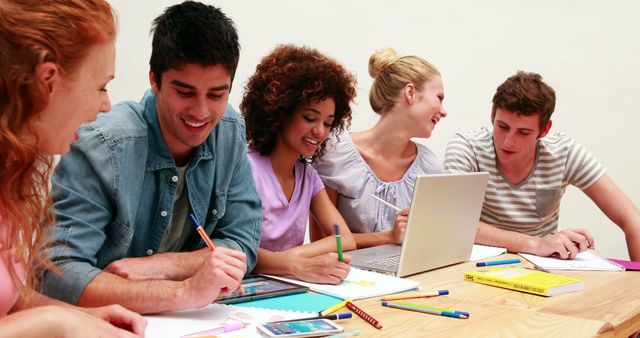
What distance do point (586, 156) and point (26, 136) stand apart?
2.05 meters

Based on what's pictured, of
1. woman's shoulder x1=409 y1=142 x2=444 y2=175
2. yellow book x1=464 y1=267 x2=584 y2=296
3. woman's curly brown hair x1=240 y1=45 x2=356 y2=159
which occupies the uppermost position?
woman's curly brown hair x1=240 y1=45 x2=356 y2=159

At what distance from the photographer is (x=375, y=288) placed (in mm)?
1577

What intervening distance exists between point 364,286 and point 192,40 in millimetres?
658

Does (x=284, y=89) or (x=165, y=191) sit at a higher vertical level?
(x=284, y=89)

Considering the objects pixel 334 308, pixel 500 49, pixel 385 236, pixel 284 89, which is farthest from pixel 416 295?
pixel 500 49

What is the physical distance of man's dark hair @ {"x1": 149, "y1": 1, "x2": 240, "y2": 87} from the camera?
1474 millimetres

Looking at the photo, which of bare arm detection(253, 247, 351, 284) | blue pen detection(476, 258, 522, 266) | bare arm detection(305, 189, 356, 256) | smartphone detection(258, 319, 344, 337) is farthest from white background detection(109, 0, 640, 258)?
smartphone detection(258, 319, 344, 337)

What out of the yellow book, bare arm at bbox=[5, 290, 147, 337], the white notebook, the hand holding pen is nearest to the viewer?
bare arm at bbox=[5, 290, 147, 337]

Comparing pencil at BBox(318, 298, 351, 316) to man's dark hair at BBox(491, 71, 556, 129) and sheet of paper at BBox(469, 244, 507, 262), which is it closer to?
sheet of paper at BBox(469, 244, 507, 262)

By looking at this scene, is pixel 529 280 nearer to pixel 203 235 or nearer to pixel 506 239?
pixel 506 239

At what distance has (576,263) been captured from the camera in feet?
6.63

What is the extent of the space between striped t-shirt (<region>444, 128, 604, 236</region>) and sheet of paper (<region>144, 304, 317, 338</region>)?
4.37ft

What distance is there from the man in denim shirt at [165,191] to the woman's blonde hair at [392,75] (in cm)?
102

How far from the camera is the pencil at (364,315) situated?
1291 millimetres
